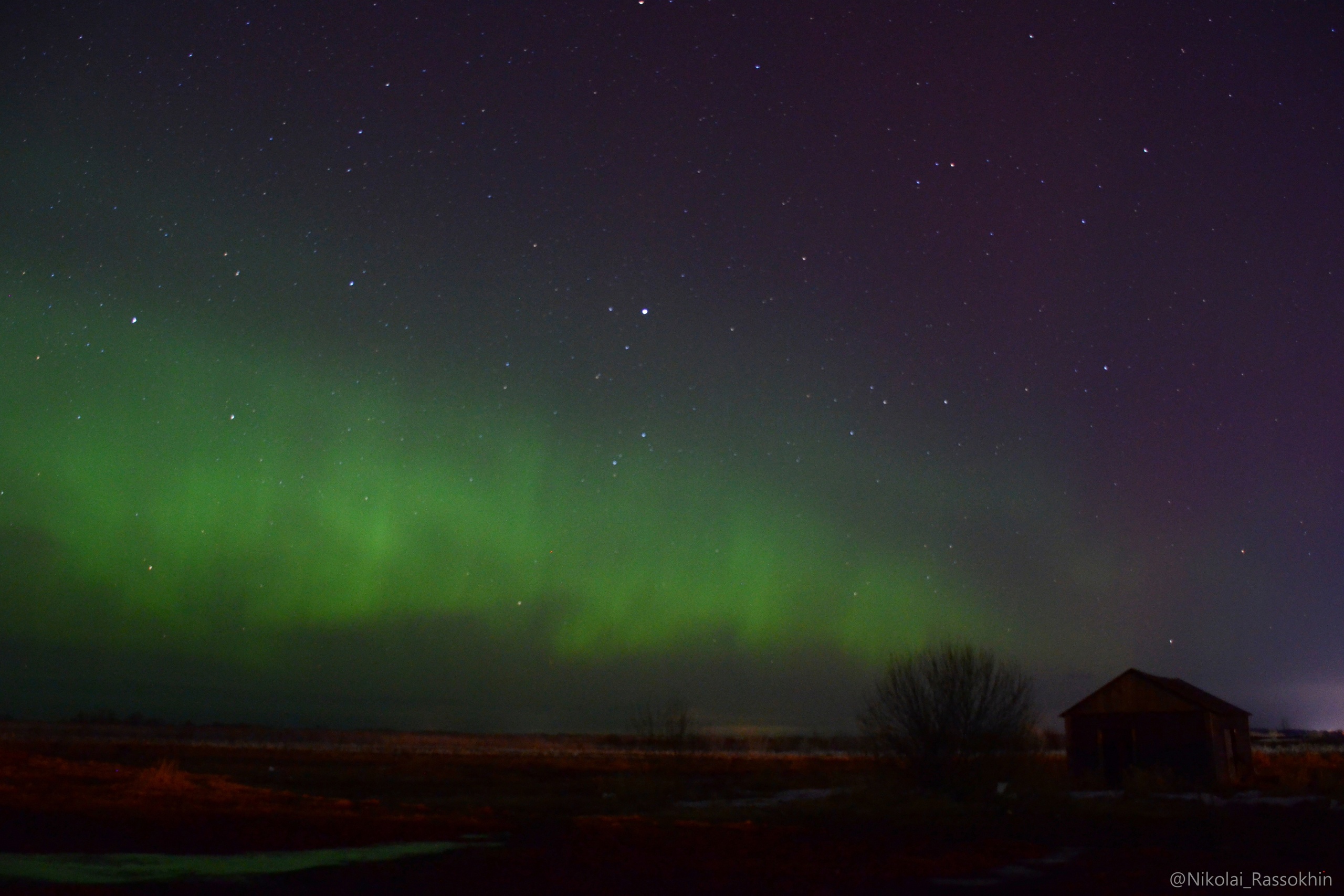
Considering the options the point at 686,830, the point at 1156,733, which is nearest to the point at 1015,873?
the point at 686,830

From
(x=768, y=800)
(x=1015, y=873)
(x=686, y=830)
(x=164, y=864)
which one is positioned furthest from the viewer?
(x=768, y=800)

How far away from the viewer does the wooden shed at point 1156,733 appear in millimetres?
33312

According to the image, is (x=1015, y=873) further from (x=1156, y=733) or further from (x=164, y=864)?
(x=1156, y=733)

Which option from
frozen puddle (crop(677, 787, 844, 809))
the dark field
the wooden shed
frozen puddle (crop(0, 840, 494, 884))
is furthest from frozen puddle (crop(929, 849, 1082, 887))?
the wooden shed

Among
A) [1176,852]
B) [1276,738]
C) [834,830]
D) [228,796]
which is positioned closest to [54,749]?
[228,796]

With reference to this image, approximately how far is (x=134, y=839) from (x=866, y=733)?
22.6 m

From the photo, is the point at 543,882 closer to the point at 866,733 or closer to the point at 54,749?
the point at 866,733

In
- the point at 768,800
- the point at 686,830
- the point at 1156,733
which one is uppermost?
the point at 1156,733

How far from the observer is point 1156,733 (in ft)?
113

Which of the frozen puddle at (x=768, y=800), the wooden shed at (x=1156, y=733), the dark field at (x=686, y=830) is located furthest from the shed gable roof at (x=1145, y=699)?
the frozen puddle at (x=768, y=800)

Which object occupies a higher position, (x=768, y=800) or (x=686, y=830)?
(x=686, y=830)

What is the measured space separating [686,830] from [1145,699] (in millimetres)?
22994

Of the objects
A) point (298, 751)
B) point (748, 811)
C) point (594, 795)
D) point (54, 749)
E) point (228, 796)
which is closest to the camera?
point (228, 796)

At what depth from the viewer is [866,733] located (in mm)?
32062
